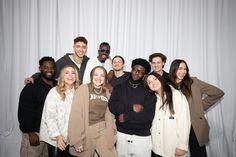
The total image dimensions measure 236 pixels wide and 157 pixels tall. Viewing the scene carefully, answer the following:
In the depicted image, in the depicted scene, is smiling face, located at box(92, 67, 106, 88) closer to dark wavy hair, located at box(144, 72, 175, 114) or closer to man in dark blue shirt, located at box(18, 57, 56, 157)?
dark wavy hair, located at box(144, 72, 175, 114)

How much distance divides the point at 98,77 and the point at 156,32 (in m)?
2.23

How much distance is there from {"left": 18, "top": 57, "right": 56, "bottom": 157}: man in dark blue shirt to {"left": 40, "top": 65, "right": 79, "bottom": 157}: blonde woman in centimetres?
23

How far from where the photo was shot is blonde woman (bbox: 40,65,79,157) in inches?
93.6

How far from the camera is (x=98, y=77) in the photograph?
2430 mm

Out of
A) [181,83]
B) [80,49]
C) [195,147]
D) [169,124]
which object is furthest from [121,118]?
[80,49]

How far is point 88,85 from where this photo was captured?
97.0 inches

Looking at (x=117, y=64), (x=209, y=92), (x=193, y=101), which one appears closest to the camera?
(x=193, y=101)

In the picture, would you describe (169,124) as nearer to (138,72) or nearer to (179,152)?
(179,152)

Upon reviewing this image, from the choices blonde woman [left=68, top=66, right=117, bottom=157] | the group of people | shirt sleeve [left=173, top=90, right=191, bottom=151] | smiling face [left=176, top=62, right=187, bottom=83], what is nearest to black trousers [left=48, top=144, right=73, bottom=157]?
the group of people

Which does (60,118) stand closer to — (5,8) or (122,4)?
(122,4)

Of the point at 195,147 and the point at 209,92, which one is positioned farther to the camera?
the point at 209,92

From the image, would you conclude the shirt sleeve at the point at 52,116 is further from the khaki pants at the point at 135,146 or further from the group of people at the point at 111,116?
the khaki pants at the point at 135,146

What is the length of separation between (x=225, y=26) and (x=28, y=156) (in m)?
4.18

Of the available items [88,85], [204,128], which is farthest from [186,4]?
[88,85]
